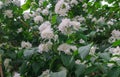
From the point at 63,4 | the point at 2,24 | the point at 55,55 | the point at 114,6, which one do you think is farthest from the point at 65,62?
the point at 114,6

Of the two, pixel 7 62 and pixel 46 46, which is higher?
pixel 7 62

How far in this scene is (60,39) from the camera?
209 centimetres

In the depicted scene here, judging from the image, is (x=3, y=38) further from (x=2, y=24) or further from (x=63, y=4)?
(x=63, y=4)

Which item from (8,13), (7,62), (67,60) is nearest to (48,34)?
(67,60)

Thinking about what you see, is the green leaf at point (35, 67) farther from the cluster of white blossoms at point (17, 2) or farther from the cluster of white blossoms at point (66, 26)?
the cluster of white blossoms at point (17, 2)

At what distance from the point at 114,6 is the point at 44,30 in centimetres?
153

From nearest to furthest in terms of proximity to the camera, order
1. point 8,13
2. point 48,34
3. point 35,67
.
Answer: point 48,34, point 35,67, point 8,13

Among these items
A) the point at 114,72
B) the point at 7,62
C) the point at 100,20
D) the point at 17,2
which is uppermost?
the point at 17,2

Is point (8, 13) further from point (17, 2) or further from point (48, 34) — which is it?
point (48, 34)

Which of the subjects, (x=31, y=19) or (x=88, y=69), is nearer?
(x=88, y=69)

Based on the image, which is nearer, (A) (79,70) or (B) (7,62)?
(A) (79,70)

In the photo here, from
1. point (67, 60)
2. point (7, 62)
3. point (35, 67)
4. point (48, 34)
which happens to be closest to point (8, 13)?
point (7, 62)

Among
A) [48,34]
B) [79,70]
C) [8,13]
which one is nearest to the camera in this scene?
[79,70]

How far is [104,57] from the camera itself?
6.29 ft
